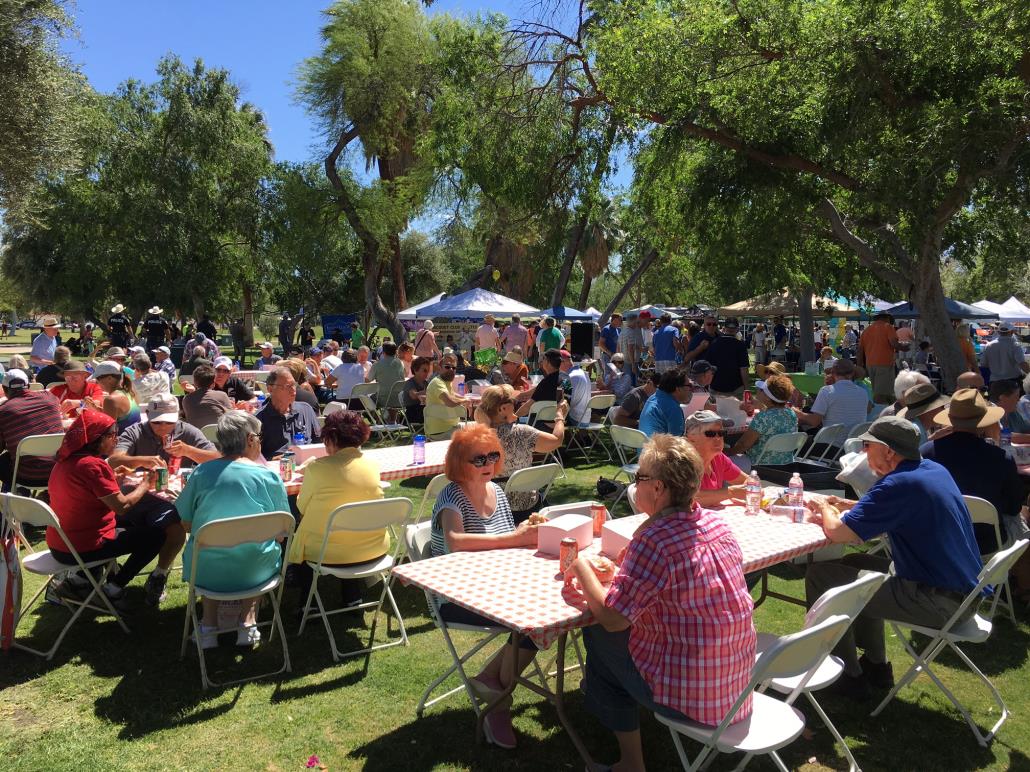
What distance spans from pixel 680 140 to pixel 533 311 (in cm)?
1106

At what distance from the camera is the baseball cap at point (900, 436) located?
3443 millimetres

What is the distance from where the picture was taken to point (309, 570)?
4.70 metres

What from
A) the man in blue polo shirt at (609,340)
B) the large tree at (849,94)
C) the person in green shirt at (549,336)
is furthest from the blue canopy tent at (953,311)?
the large tree at (849,94)

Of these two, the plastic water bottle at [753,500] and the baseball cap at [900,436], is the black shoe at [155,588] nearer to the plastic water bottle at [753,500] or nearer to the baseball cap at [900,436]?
the plastic water bottle at [753,500]

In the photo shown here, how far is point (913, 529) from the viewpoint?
3.47 m

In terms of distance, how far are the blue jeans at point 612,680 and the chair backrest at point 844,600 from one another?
73cm

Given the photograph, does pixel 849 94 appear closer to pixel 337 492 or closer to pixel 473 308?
pixel 337 492

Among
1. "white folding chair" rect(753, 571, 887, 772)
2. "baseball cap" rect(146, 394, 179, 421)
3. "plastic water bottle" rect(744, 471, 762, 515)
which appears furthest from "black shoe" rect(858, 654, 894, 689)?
"baseball cap" rect(146, 394, 179, 421)

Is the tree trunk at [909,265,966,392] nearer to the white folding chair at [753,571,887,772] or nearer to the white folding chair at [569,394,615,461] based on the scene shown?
the white folding chair at [569,394,615,461]

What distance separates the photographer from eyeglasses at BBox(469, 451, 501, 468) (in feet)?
12.1

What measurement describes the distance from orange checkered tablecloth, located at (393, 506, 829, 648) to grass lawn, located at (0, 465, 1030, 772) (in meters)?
0.73

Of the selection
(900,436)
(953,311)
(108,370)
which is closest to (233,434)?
(900,436)

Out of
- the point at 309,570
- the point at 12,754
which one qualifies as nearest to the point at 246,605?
the point at 309,570

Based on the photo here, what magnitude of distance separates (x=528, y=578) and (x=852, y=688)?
185cm
